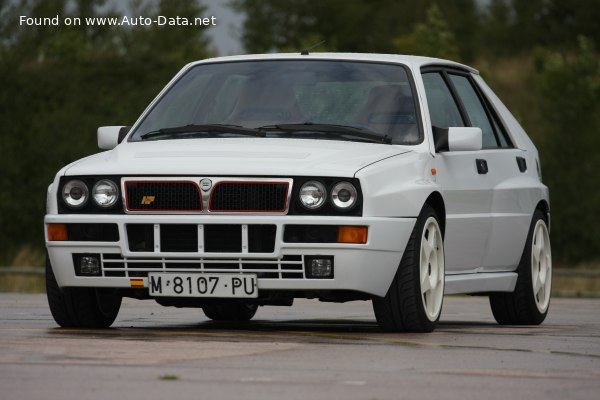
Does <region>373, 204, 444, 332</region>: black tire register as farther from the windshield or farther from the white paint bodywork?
the windshield

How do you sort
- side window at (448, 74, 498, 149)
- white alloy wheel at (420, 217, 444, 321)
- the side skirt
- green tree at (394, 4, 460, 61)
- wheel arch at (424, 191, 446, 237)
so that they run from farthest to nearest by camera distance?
green tree at (394, 4, 460, 61) < side window at (448, 74, 498, 149) < the side skirt < wheel arch at (424, 191, 446, 237) < white alloy wheel at (420, 217, 444, 321)

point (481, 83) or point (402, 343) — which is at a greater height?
point (481, 83)

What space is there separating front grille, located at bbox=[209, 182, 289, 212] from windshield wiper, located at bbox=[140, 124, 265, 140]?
3.03 ft

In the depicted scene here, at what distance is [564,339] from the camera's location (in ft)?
32.4

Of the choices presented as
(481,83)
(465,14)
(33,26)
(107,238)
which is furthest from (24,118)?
(465,14)

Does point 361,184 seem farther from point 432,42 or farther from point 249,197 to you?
point 432,42

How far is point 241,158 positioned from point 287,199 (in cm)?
42

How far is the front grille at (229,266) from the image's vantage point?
30.8ft

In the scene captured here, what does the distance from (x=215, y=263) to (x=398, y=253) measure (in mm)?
1011

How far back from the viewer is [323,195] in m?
9.35

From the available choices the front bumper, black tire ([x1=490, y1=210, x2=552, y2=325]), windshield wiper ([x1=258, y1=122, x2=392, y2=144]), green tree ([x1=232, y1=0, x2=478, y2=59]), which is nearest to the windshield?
windshield wiper ([x1=258, y1=122, x2=392, y2=144])

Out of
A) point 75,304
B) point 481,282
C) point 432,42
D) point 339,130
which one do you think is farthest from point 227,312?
point 432,42

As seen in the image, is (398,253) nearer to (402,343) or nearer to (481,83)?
(402,343)

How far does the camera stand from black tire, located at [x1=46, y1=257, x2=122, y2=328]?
10070 mm
